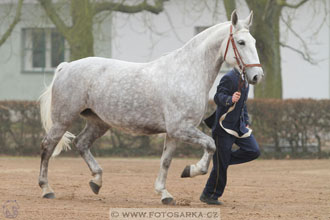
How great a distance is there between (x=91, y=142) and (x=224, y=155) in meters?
1.93

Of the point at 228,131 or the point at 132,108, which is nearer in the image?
the point at 228,131

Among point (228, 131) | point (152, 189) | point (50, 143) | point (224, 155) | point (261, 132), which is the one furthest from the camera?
point (261, 132)

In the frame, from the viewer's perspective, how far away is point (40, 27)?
17.0 meters

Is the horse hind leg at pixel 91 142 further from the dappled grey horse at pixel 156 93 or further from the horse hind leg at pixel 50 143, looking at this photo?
the horse hind leg at pixel 50 143

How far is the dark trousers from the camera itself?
7.68m

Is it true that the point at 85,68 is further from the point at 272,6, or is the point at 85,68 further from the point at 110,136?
the point at 272,6

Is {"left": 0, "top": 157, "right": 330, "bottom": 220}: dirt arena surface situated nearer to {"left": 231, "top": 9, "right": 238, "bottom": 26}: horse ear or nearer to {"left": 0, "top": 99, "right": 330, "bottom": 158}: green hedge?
{"left": 0, "top": 99, "right": 330, "bottom": 158}: green hedge

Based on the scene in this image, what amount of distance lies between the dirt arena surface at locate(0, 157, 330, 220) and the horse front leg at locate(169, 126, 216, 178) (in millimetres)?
511

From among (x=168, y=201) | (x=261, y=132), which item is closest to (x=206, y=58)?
(x=168, y=201)

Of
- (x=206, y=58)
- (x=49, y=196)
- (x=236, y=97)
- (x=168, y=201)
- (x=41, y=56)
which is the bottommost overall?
(x=49, y=196)

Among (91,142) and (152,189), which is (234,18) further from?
(152,189)

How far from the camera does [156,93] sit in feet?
25.0

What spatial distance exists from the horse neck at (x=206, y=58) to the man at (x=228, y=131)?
180 millimetres

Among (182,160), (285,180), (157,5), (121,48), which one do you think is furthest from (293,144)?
(121,48)
